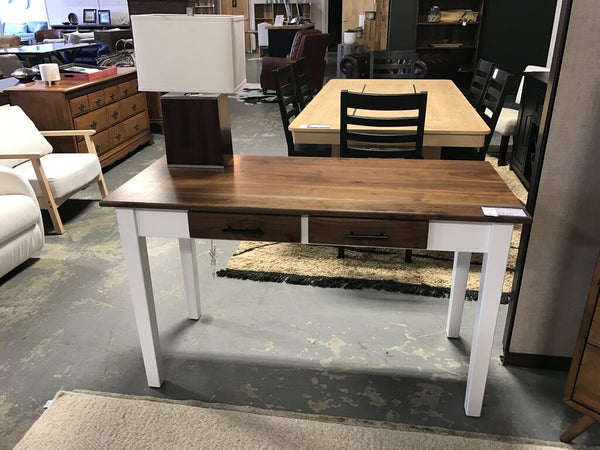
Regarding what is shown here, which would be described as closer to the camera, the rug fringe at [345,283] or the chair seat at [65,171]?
the rug fringe at [345,283]

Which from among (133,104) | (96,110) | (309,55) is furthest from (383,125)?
(309,55)

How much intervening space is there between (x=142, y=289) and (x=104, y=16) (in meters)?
13.7

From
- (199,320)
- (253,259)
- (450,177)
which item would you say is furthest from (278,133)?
(450,177)

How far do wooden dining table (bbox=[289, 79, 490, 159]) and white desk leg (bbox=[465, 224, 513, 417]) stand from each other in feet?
3.74

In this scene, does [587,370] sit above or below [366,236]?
below

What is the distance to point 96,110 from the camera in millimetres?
4094

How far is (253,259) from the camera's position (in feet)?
9.16

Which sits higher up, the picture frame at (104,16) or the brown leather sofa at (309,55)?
the picture frame at (104,16)

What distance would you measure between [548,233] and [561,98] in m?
0.47

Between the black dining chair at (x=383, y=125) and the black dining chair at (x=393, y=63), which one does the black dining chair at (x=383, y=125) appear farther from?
the black dining chair at (x=393, y=63)

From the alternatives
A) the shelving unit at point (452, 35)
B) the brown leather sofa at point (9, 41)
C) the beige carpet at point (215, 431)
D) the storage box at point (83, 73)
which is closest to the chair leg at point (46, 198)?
the storage box at point (83, 73)

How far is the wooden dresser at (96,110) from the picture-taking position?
12.1ft

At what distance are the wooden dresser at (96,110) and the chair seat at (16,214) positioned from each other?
1220 mm

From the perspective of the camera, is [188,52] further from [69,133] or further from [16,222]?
[69,133]
